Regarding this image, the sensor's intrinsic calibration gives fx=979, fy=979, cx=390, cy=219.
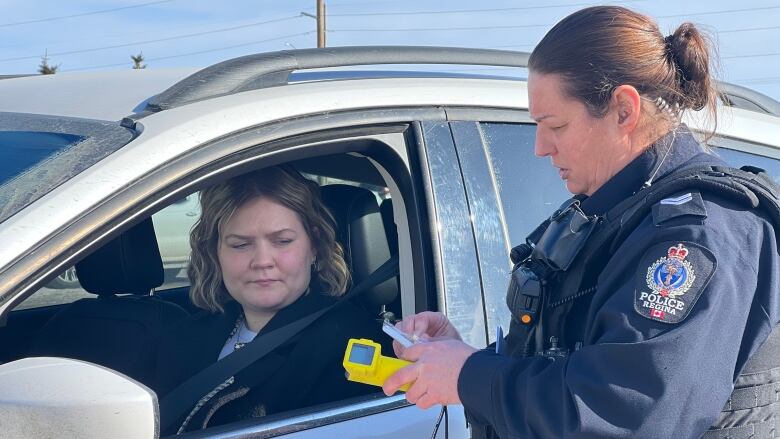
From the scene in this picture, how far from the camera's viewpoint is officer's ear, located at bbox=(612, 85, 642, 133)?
1.60 meters

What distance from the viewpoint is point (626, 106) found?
5.29ft

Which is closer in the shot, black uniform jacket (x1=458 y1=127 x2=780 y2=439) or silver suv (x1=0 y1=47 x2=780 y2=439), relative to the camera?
black uniform jacket (x1=458 y1=127 x2=780 y2=439)

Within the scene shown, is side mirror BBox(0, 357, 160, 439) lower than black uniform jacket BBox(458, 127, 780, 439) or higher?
lower

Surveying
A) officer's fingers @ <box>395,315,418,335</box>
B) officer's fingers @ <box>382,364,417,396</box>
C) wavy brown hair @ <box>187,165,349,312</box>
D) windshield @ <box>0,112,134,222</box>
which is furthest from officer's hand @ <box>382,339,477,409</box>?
wavy brown hair @ <box>187,165,349,312</box>

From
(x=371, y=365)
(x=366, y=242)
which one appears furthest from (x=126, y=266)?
(x=371, y=365)

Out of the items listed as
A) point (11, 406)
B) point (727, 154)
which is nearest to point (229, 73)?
point (11, 406)

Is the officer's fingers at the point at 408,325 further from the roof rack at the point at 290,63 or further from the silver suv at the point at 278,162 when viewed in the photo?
the roof rack at the point at 290,63

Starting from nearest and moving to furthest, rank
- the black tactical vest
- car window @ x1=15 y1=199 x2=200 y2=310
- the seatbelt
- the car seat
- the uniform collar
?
the black tactical vest, the uniform collar, the seatbelt, the car seat, car window @ x1=15 y1=199 x2=200 y2=310

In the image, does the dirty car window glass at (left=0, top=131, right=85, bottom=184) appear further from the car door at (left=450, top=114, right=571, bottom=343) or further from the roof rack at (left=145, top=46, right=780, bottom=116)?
the car door at (left=450, top=114, right=571, bottom=343)

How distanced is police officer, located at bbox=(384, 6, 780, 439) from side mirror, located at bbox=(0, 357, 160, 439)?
1.38 feet

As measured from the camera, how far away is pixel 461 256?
7.09 ft

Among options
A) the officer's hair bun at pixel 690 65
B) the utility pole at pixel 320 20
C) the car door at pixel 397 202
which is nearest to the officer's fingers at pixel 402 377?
the car door at pixel 397 202

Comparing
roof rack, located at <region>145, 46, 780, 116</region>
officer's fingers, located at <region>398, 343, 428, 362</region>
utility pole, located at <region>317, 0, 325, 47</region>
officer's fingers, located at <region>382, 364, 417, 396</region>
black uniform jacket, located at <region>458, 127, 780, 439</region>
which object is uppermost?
roof rack, located at <region>145, 46, 780, 116</region>

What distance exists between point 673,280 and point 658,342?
0.31 feet
